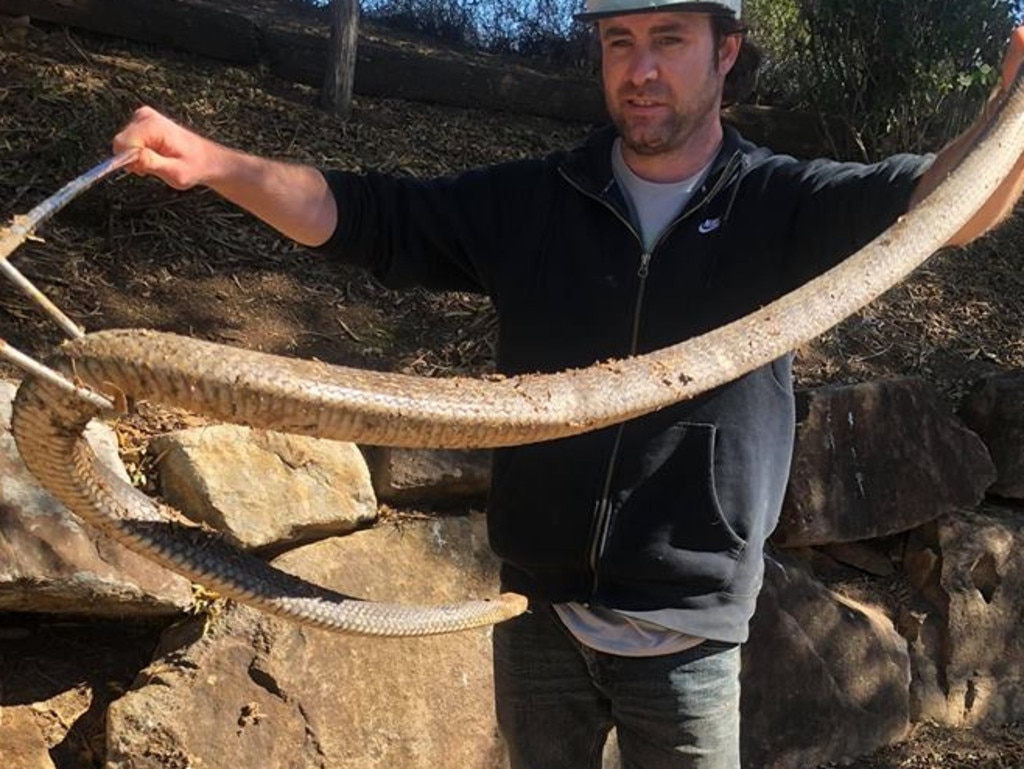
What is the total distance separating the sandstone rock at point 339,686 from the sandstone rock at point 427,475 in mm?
90

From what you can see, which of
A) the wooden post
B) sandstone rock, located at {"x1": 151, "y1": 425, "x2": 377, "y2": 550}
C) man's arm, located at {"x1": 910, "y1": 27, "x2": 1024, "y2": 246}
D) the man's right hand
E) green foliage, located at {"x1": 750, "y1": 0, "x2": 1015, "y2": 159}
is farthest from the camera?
green foliage, located at {"x1": 750, "y1": 0, "x2": 1015, "y2": 159}

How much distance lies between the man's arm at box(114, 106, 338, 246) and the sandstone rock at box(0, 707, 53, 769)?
61.2 inches

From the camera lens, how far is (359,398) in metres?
1.45

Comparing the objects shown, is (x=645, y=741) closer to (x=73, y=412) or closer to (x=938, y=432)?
(x=73, y=412)

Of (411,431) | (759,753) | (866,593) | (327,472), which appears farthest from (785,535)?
(411,431)

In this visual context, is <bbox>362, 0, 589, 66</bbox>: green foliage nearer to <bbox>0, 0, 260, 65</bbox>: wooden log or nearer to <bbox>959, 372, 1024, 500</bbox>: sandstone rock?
<bbox>0, 0, 260, 65</bbox>: wooden log

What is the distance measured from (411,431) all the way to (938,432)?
11.7ft

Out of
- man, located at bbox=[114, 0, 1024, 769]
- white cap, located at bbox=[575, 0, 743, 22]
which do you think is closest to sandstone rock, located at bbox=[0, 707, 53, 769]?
man, located at bbox=[114, 0, 1024, 769]

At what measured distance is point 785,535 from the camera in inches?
172

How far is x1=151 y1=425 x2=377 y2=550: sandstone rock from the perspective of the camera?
11.0ft

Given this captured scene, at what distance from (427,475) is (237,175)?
5.75ft

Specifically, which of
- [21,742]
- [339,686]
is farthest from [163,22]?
[21,742]

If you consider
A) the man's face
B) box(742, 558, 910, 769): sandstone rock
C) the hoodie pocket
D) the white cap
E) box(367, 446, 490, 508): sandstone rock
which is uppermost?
the white cap

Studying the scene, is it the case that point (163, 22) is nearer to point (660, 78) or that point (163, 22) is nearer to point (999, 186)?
point (660, 78)
